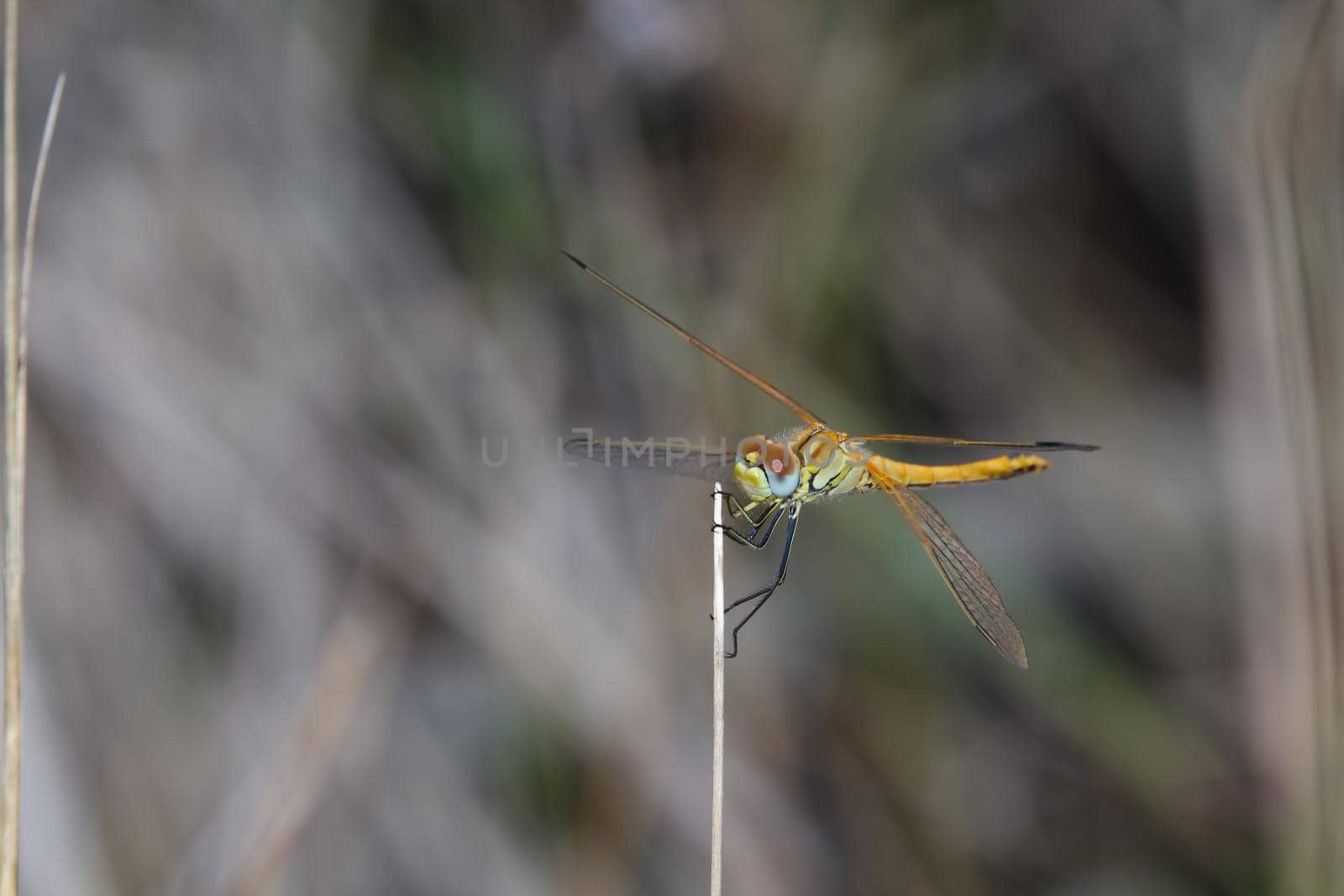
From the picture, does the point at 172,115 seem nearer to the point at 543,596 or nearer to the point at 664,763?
the point at 543,596

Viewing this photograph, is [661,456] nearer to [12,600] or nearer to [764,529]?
[764,529]

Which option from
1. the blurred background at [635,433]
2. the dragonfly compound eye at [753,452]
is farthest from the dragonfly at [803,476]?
the blurred background at [635,433]

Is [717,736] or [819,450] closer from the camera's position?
[717,736]

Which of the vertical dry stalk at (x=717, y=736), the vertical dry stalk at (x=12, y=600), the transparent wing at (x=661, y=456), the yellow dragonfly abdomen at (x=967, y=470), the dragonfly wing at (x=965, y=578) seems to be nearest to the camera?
the vertical dry stalk at (x=12, y=600)

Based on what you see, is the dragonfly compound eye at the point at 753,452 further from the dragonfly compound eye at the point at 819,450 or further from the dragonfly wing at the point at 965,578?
the dragonfly wing at the point at 965,578

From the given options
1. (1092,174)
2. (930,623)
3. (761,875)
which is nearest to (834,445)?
(930,623)

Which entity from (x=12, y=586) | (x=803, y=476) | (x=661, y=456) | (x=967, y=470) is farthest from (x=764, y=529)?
(x=12, y=586)
